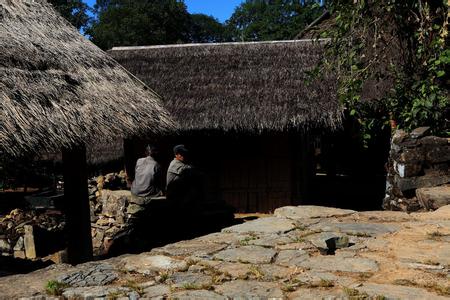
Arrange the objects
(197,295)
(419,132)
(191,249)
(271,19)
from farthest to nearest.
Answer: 1. (271,19)
2. (419,132)
3. (191,249)
4. (197,295)

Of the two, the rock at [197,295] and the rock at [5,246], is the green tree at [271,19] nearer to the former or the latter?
the rock at [5,246]

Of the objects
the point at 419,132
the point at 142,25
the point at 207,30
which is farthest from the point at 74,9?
the point at 419,132

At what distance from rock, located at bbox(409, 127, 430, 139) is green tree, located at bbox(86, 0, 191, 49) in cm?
2776

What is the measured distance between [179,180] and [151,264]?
323 cm

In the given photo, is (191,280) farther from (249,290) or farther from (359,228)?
(359,228)

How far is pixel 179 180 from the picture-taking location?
6.48 m

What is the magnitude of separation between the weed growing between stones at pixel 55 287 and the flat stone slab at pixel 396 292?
1632 mm

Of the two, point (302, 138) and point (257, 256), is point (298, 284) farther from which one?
point (302, 138)

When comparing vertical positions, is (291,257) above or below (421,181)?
below

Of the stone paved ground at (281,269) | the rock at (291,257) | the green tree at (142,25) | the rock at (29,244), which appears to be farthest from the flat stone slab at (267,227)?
the green tree at (142,25)

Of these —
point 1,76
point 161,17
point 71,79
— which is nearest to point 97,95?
point 71,79

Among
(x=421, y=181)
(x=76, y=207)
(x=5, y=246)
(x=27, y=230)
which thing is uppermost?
(x=421, y=181)

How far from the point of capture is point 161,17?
33125 mm

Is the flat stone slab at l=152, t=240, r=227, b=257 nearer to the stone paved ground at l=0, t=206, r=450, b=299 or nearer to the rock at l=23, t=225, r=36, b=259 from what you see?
the stone paved ground at l=0, t=206, r=450, b=299
